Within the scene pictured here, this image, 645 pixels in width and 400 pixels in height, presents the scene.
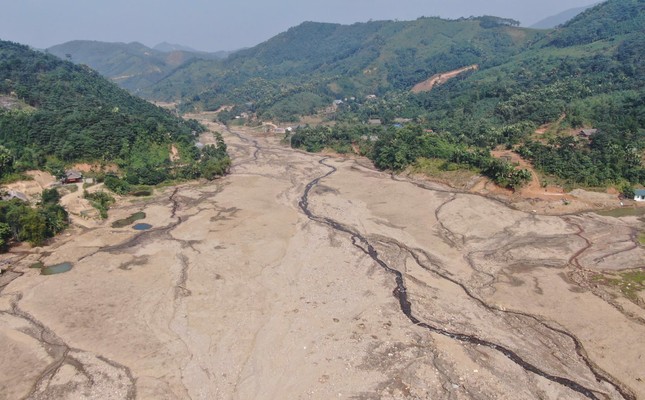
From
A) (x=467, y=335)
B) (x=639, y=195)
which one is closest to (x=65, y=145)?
(x=467, y=335)

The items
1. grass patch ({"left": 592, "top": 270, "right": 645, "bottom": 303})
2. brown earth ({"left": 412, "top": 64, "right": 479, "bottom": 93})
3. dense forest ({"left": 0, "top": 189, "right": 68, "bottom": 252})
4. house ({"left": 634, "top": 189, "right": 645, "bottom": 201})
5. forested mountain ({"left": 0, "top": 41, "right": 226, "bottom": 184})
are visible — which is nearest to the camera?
grass patch ({"left": 592, "top": 270, "right": 645, "bottom": 303})

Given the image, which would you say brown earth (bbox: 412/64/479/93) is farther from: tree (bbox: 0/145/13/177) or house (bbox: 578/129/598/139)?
tree (bbox: 0/145/13/177)

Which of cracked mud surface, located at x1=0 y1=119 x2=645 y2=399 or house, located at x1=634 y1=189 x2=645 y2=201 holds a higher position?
cracked mud surface, located at x1=0 y1=119 x2=645 y2=399

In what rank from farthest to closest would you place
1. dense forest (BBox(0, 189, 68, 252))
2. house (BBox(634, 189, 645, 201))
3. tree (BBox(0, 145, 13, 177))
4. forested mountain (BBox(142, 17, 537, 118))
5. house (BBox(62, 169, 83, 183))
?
forested mountain (BBox(142, 17, 537, 118)) < house (BBox(62, 169, 83, 183)) < tree (BBox(0, 145, 13, 177)) < house (BBox(634, 189, 645, 201)) < dense forest (BBox(0, 189, 68, 252))

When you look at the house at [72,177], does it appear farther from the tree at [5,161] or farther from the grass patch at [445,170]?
the grass patch at [445,170]

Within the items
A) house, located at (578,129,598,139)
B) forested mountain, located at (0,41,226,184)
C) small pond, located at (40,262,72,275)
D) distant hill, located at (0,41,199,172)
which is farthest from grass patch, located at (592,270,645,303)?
distant hill, located at (0,41,199,172)

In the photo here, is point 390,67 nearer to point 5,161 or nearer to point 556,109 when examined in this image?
point 556,109

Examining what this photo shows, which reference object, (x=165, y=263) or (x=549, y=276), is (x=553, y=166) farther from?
(x=165, y=263)
